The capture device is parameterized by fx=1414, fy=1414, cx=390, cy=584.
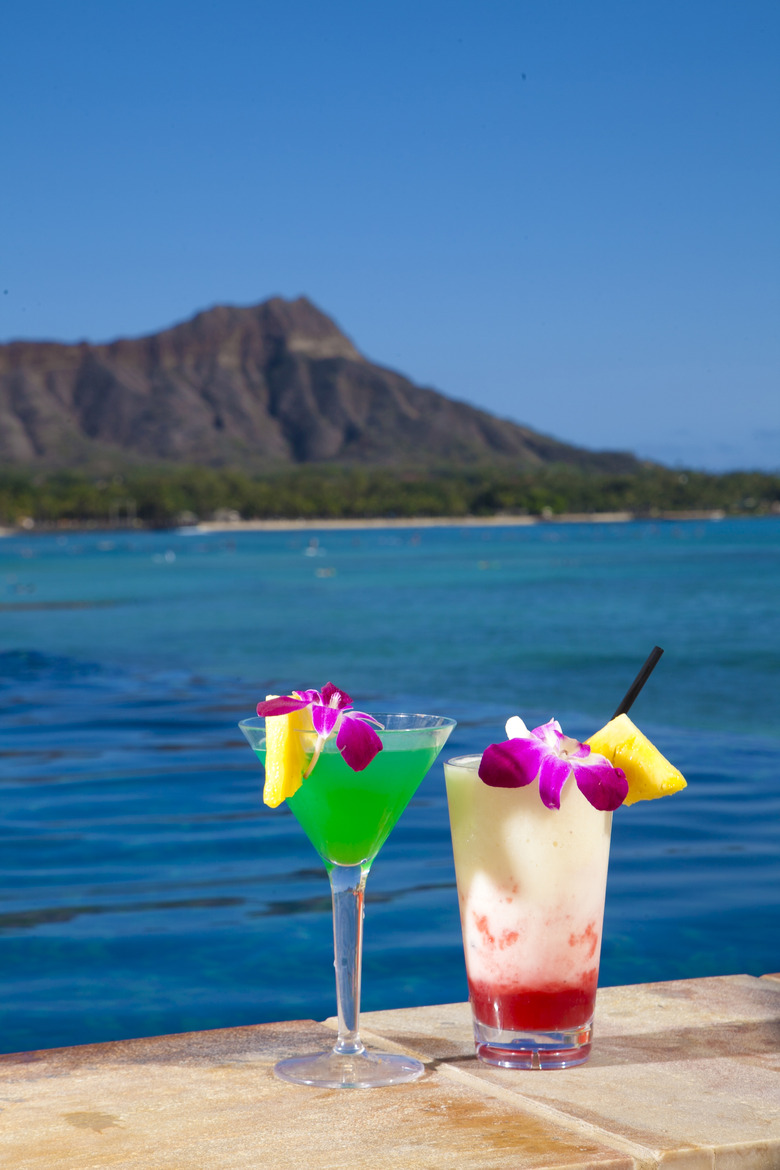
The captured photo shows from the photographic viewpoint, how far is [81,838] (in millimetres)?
8867

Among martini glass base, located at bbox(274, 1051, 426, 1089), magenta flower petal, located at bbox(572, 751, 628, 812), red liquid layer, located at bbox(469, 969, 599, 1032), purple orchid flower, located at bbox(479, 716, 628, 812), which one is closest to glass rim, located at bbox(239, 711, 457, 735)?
purple orchid flower, located at bbox(479, 716, 628, 812)

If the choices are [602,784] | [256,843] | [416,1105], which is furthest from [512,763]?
[256,843]

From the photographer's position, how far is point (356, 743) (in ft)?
8.00

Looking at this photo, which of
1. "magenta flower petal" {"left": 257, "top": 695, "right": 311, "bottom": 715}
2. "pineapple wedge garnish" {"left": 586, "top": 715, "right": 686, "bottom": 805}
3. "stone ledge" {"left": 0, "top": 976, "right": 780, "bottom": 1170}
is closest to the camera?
"stone ledge" {"left": 0, "top": 976, "right": 780, "bottom": 1170}

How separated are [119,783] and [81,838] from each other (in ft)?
6.35

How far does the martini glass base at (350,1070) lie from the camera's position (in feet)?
8.33

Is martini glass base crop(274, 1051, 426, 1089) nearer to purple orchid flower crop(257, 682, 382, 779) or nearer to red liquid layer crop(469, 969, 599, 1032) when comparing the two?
red liquid layer crop(469, 969, 599, 1032)

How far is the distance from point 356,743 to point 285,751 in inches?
4.9

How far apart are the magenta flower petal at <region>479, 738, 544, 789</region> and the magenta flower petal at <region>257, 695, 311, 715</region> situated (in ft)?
1.10

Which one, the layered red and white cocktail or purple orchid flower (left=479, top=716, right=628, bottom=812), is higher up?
purple orchid flower (left=479, top=716, right=628, bottom=812)

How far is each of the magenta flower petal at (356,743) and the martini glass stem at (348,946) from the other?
10.0 inches

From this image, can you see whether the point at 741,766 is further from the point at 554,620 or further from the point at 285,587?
the point at 285,587

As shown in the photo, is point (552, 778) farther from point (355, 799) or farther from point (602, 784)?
point (355, 799)

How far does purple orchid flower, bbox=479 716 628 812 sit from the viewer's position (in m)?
2.48
